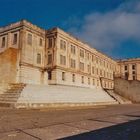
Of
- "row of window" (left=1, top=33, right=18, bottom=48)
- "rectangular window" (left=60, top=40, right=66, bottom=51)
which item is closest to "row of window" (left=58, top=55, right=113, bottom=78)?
"rectangular window" (left=60, top=40, right=66, bottom=51)

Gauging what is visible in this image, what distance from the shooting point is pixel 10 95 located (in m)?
20.6

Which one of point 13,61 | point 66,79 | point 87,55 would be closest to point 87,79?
point 87,55

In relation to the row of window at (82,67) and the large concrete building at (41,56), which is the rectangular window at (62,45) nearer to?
the large concrete building at (41,56)

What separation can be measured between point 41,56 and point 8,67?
10837 millimetres

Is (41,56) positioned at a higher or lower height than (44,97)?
higher

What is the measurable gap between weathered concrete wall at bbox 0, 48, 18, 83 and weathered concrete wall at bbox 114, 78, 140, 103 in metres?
25.2

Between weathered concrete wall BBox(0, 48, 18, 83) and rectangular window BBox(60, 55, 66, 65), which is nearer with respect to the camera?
weathered concrete wall BBox(0, 48, 18, 83)

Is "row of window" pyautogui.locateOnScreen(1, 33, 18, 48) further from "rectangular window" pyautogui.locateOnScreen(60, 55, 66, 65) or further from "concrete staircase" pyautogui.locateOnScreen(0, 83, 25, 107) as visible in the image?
"concrete staircase" pyautogui.locateOnScreen(0, 83, 25, 107)

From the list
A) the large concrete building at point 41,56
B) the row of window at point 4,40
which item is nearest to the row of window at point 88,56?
Result: the large concrete building at point 41,56

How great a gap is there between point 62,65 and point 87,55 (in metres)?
11.8

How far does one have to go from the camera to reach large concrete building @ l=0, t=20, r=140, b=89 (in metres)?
29.6

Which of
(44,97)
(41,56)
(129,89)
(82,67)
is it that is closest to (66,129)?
(44,97)

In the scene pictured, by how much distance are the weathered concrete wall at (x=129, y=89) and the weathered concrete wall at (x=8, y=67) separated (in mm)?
25199

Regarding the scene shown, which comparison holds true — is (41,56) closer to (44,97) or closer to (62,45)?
(62,45)
